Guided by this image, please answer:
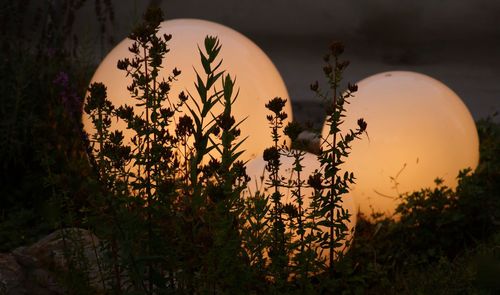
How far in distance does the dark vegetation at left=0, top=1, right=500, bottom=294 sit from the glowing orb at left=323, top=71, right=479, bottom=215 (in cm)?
10

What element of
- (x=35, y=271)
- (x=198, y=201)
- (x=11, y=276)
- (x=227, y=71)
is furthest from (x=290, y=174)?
(x=198, y=201)

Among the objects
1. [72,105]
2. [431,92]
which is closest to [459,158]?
[431,92]

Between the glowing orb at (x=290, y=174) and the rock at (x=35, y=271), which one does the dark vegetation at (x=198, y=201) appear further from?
the rock at (x=35, y=271)

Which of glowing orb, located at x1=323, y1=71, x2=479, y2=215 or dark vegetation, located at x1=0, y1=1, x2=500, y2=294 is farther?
glowing orb, located at x1=323, y1=71, x2=479, y2=215

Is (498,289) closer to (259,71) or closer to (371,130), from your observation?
(371,130)

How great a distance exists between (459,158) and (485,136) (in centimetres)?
154

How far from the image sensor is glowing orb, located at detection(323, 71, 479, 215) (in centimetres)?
455

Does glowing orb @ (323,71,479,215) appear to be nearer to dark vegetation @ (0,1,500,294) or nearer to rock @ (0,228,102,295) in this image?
dark vegetation @ (0,1,500,294)

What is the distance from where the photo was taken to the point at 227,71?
14.9 feet

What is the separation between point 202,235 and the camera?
222 centimetres

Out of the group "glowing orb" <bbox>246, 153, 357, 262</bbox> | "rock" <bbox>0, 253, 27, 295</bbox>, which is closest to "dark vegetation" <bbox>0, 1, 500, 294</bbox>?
"glowing orb" <bbox>246, 153, 357, 262</bbox>

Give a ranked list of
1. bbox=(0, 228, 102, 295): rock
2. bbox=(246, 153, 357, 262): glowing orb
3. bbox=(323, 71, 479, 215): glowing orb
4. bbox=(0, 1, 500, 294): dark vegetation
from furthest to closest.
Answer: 1. bbox=(323, 71, 479, 215): glowing orb
2. bbox=(246, 153, 357, 262): glowing orb
3. bbox=(0, 228, 102, 295): rock
4. bbox=(0, 1, 500, 294): dark vegetation

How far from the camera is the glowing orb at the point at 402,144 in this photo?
4551mm

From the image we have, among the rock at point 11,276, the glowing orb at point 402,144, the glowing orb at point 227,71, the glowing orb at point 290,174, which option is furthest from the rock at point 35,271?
the glowing orb at point 402,144
